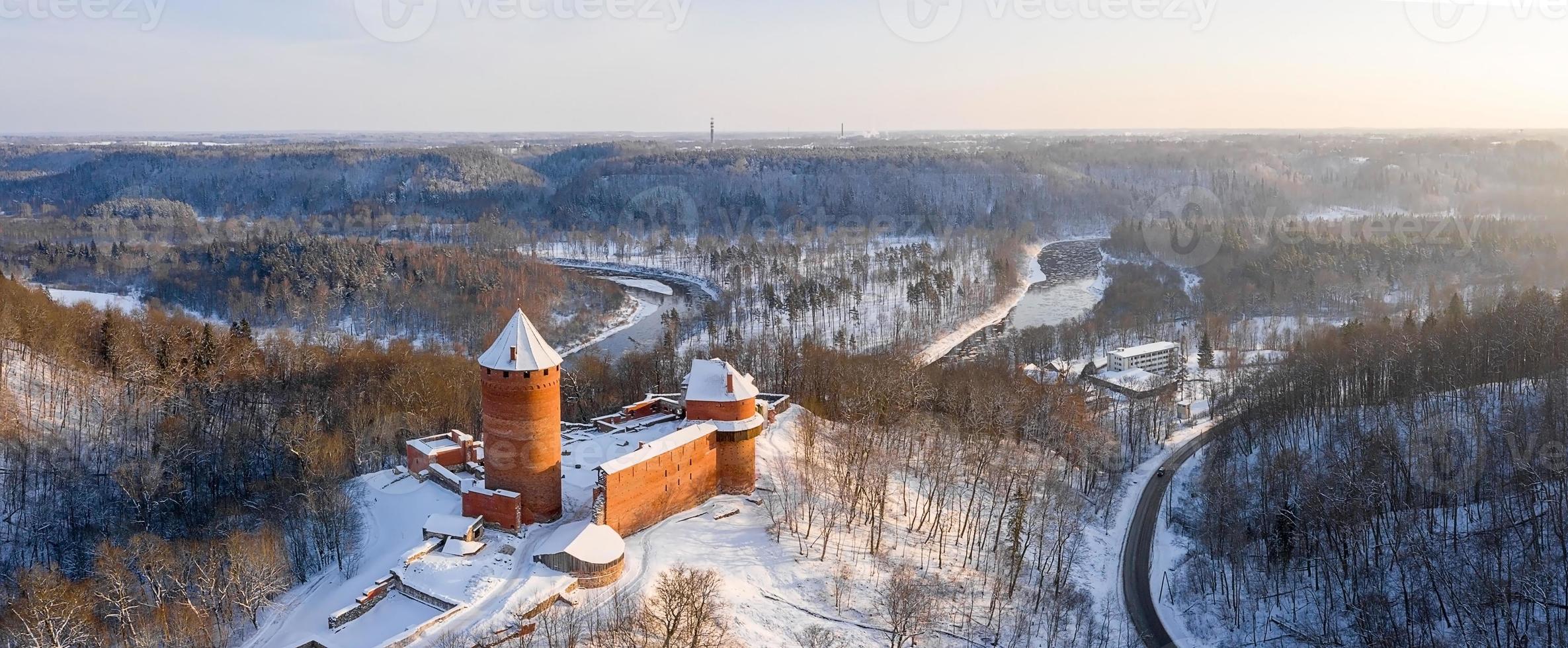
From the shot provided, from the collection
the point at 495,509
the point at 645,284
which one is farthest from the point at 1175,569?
the point at 645,284

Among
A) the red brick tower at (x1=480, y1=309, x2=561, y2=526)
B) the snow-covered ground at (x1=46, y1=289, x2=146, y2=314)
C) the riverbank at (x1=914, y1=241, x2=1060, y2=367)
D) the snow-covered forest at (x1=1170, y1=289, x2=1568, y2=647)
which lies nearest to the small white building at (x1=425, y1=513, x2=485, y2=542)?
the red brick tower at (x1=480, y1=309, x2=561, y2=526)

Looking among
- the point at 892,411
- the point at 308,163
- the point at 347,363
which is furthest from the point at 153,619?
the point at 308,163

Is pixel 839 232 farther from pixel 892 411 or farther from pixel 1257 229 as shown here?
pixel 892 411

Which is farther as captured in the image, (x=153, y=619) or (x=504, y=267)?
(x=504, y=267)

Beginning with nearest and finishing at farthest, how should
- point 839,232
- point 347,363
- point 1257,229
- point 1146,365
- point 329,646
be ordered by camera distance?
1. point 329,646
2. point 347,363
3. point 1146,365
4. point 1257,229
5. point 839,232

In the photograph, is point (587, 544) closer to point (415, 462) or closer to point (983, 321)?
point (415, 462)

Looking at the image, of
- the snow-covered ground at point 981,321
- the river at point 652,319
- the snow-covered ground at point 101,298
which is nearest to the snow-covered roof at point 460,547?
the river at point 652,319

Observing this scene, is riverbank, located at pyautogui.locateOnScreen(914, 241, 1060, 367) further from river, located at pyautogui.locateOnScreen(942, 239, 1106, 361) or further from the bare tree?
the bare tree
